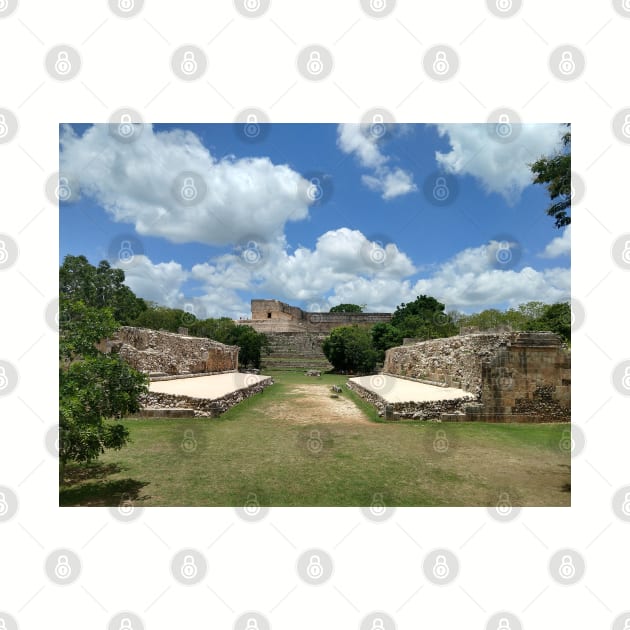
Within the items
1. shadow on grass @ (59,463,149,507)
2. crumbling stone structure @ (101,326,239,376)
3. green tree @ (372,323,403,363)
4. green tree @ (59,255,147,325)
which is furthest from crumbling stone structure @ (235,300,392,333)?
shadow on grass @ (59,463,149,507)

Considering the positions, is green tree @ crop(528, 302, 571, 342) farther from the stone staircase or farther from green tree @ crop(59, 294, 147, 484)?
green tree @ crop(59, 294, 147, 484)

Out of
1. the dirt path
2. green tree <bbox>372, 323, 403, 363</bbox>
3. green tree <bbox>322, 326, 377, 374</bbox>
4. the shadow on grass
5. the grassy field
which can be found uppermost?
green tree <bbox>372, 323, 403, 363</bbox>

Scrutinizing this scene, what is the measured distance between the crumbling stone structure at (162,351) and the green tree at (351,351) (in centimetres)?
844

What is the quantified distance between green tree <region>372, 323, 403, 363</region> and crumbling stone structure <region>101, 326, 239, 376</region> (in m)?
11.2

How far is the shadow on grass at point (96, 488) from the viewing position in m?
3.97

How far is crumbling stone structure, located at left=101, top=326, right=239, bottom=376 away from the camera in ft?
44.6

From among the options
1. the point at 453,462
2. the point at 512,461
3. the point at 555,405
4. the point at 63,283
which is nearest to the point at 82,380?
the point at 453,462

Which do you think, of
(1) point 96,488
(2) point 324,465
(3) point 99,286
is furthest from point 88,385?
(3) point 99,286

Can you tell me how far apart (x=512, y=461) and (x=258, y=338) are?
2097 centimetres

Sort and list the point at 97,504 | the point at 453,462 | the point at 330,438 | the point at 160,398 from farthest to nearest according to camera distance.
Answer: the point at 160,398 → the point at 330,438 → the point at 453,462 → the point at 97,504

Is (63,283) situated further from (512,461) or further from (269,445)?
(512,461)

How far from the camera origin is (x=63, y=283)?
29.9 metres

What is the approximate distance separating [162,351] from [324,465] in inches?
452

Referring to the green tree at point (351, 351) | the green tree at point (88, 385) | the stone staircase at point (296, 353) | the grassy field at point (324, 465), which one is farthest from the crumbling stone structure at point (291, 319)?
the green tree at point (88, 385)
